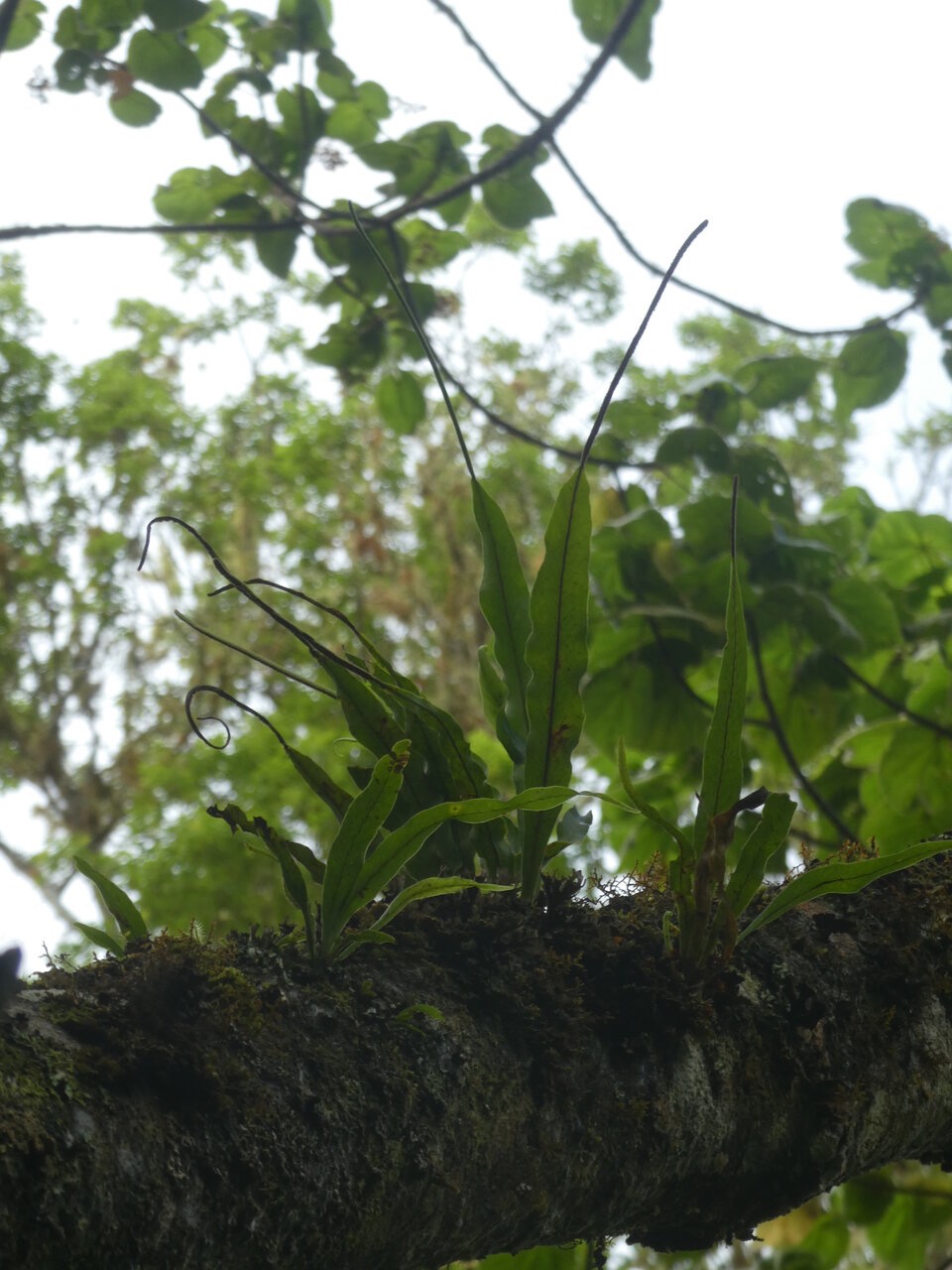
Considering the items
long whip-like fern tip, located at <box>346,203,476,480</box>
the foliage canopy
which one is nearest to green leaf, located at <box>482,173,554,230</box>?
the foliage canopy

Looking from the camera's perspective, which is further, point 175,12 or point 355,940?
point 175,12

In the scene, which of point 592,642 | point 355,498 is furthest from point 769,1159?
point 355,498

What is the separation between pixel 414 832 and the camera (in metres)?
0.75

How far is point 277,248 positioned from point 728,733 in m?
1.60

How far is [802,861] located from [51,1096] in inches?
27.6

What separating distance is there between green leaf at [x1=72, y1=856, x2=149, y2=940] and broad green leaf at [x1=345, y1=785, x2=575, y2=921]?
6.4 inches

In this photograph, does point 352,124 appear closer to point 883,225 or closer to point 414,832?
point 883,225

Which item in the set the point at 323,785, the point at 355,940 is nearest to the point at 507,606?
the point at 323,785

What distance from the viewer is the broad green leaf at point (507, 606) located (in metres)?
0.91

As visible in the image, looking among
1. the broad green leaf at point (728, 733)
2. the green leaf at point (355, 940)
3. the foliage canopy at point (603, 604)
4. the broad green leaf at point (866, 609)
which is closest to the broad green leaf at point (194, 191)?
the foliage canopy at point (603, 604)

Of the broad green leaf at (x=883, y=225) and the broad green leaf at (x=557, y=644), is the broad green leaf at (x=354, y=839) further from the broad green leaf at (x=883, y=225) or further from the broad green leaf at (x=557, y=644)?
the broad green leaf at (x=883, y=225)

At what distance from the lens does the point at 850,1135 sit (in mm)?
781

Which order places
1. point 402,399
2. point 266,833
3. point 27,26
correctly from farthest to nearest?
point 402,399 < point 27,26 < point 266,833

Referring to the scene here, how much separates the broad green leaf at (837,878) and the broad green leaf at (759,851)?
2 centimetres
